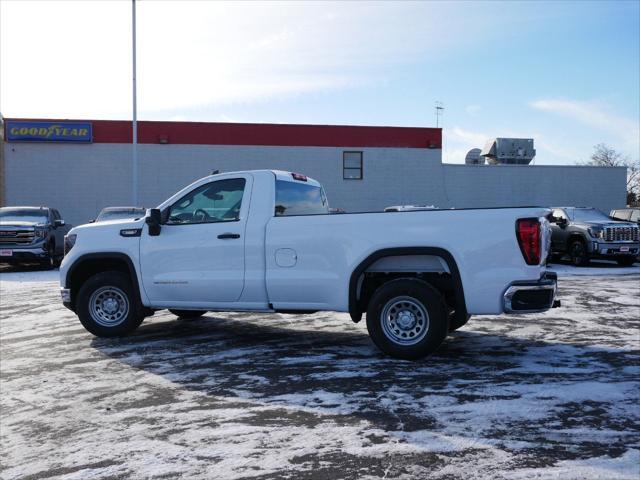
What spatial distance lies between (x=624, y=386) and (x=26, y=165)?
27.4 m

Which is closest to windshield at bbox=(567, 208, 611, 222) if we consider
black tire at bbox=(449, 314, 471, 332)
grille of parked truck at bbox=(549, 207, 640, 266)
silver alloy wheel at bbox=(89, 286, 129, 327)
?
grille of parked truck at bbox=(549, 207, 640, 266)

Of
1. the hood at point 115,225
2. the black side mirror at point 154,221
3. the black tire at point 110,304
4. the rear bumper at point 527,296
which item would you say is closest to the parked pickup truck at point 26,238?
the hood at point 115,225

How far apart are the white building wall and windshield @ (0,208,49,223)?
9037mm

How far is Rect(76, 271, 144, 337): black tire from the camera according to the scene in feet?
23.7

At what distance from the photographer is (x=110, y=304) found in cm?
736

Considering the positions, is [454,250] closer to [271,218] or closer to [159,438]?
[271,218]

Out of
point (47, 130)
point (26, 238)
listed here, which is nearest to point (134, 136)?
point (47, 130)

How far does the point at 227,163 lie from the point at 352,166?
5.98 meters

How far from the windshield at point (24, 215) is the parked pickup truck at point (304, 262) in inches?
448

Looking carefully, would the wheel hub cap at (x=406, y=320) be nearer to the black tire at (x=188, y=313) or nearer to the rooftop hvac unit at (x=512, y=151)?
the black tire at (x=188, y=313)

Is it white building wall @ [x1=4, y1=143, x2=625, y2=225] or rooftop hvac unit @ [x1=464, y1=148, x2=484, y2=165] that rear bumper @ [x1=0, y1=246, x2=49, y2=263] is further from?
rooftop hvac unit @ [x1=464, y1=148, x2=484, y2=165]

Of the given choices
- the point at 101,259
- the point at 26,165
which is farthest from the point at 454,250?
the point at 26,165

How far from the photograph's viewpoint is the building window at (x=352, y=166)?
92.8ft

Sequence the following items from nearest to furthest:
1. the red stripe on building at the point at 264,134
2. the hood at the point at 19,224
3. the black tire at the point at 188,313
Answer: the black tire at the point at 188,313, the hood at the point at 19,224, the red stripe on building at the point at 264,134
